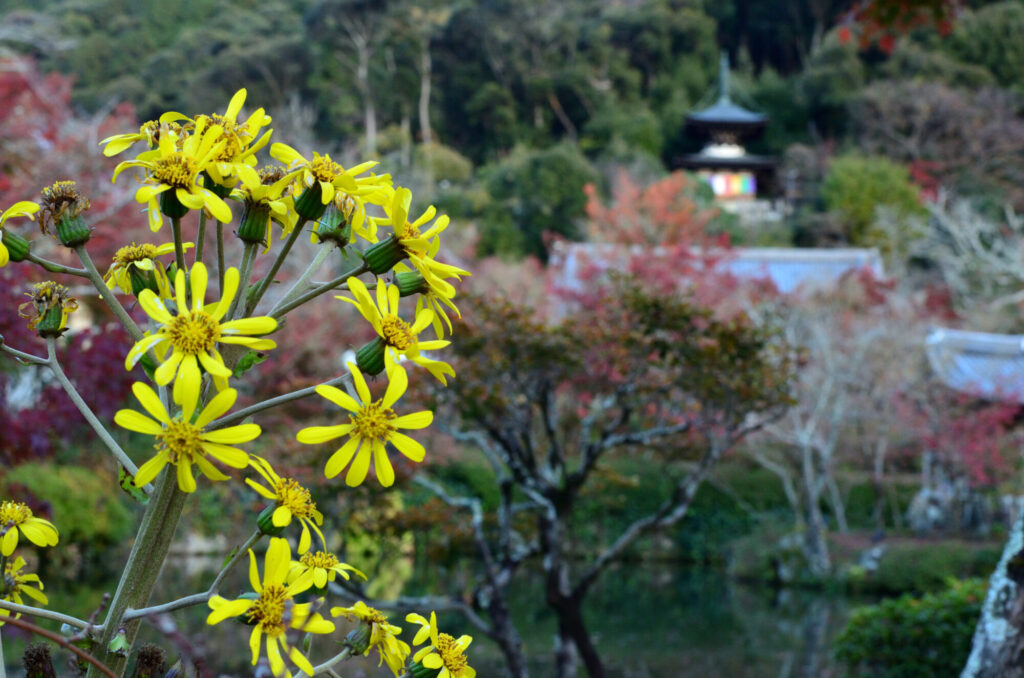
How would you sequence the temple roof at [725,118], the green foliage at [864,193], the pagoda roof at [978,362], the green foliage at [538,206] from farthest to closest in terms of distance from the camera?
the temple roof at [725,118] → the green foliage at [864,193] → the green foliage at [538,206] → the pagoda roof at [978,362]

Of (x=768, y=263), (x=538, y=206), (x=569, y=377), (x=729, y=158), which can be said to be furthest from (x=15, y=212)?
(x=729, y=158)

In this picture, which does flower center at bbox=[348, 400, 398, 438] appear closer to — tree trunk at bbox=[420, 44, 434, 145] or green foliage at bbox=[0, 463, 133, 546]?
green foliage at bbox=[0, 463, 133, 546]

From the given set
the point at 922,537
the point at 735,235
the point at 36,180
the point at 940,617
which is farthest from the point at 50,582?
the point at 735,235

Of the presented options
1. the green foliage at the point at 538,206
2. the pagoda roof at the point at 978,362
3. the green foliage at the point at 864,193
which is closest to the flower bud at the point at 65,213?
the pagoda roof at the point at 978,362

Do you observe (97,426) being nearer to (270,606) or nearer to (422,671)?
(270,606)

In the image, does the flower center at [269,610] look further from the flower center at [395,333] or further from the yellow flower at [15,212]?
the yellow flower at [15,212]

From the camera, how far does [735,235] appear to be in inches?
673

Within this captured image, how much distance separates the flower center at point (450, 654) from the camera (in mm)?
770

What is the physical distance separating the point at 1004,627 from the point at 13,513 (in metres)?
2.37

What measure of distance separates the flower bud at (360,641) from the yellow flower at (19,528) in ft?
0.86

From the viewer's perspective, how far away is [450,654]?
774 millimetres

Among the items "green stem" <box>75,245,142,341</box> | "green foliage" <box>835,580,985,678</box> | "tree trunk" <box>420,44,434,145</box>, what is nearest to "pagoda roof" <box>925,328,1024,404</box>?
"green foliage" <box>835,580,985,678</box>

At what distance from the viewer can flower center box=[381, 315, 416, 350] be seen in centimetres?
71

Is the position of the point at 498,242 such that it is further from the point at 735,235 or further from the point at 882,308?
the point at 882,308
